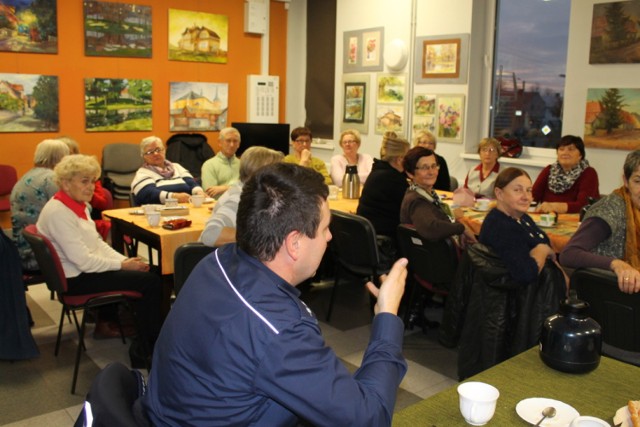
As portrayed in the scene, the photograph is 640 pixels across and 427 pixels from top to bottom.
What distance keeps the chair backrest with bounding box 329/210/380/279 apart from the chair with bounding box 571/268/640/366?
158 cm

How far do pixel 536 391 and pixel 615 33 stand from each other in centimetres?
446

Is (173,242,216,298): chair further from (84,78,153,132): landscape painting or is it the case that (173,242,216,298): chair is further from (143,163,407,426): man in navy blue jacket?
(84,78,153,132): landscape painting

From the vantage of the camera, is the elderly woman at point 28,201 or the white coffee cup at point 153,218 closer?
the white coffee cup at point 153,218

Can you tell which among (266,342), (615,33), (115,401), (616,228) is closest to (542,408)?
(266,342)

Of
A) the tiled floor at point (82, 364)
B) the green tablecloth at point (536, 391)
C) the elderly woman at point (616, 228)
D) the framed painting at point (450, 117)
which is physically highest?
the framed painting at point (450, 117)

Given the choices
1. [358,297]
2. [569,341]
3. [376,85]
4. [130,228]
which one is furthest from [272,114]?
[569,341]

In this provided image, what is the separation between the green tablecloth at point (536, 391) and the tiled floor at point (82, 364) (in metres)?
1.52

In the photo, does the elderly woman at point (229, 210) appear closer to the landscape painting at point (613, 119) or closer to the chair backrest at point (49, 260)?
the chair backrest at point (49, 260)

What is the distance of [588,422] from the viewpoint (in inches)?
54.9

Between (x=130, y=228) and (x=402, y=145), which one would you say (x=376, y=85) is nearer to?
(x=402, y=145)

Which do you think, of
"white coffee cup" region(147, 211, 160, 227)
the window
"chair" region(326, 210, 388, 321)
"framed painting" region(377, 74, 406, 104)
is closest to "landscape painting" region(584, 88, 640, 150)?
the window

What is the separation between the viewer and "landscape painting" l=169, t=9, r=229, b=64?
7.43m

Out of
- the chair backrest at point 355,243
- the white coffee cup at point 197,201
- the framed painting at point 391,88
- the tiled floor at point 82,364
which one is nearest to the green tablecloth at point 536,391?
the tiled floor at point 82,364

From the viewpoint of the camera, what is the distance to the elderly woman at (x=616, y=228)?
2920mm
